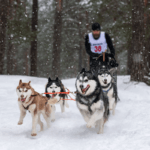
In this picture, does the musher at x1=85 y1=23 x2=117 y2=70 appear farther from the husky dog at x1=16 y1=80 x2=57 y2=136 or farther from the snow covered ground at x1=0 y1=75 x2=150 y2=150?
the husky dog at x1=16 y1=80 x2=57 y2=136

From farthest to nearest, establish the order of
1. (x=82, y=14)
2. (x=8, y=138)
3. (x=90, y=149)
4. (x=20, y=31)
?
(x=82, y=14)
(x=20, y=31)
(x=8, y=138)
(x=90, y=149)

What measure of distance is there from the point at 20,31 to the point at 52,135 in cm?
913

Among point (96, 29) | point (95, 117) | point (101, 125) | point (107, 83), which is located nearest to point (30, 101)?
point (95, 117)

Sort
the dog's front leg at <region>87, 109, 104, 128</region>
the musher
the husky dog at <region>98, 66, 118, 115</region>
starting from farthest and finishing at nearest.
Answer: the musher → the husky dog at <region>98, 66, 118, 115</region> → the dog's front leg at <region>87, 109, 104, 128</region>

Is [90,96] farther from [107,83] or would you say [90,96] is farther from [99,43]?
[99,43]

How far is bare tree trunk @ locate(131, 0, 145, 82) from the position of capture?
8977mm

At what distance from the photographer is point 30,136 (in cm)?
359

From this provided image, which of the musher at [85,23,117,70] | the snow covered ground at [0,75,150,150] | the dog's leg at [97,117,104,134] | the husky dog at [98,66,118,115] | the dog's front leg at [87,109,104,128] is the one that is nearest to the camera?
the snow covered ground at [0,75,150,150]

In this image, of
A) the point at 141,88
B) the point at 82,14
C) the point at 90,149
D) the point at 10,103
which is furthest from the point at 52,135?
the point at 82,14

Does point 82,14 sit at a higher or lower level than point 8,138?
higher

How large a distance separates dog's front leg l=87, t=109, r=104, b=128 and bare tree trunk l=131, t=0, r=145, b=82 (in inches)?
239

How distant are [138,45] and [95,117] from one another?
6.53m

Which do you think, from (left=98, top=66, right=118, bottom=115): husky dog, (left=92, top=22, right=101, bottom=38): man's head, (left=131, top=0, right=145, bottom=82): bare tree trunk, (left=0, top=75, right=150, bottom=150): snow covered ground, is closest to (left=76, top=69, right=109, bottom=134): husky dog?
(left=0, top=75, right=150, bottom=150): snow covered ground

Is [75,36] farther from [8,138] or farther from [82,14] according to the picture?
[8,138]
